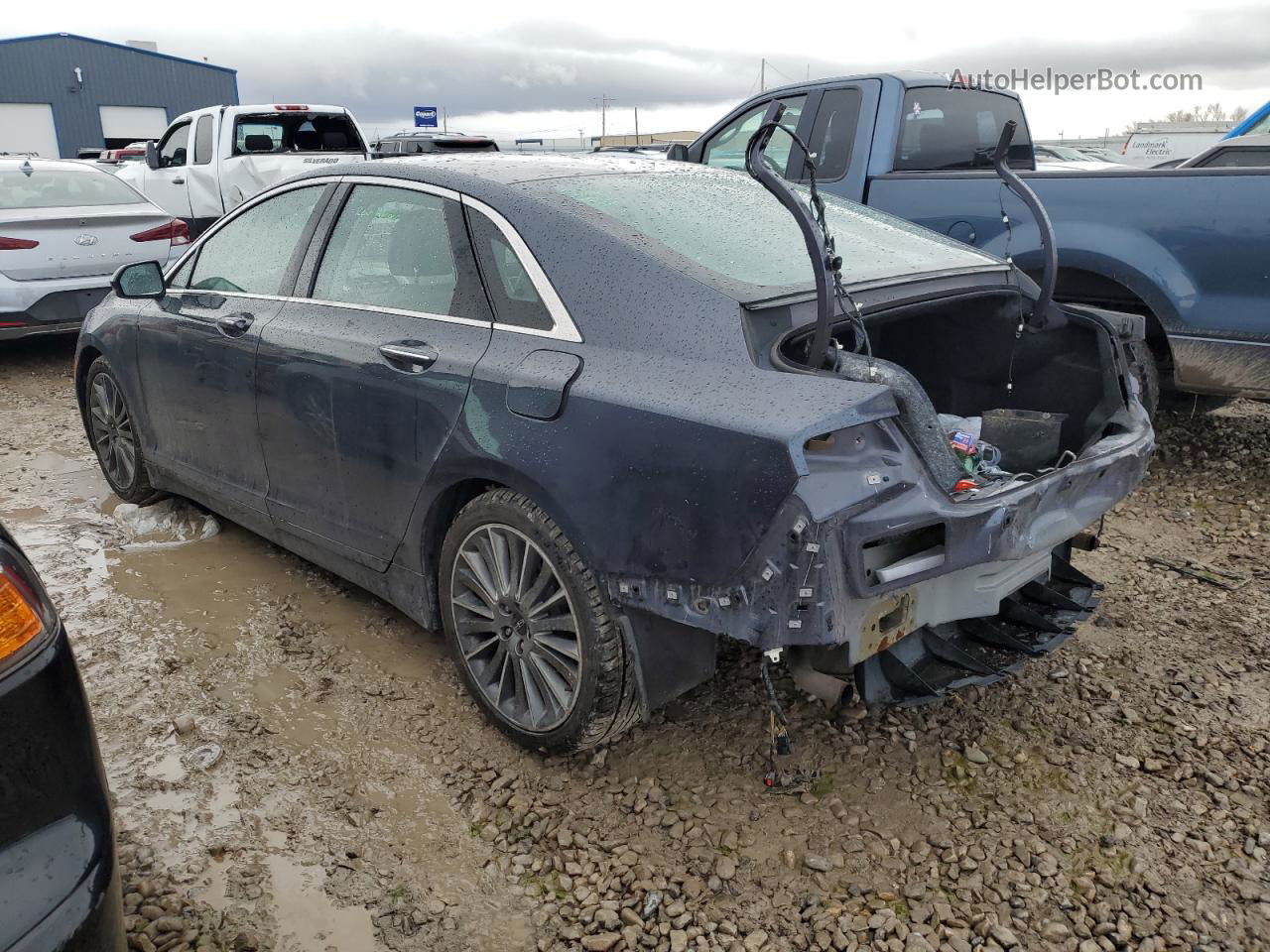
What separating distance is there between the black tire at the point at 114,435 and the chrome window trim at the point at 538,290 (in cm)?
260

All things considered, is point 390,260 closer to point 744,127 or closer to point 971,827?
point 971,827

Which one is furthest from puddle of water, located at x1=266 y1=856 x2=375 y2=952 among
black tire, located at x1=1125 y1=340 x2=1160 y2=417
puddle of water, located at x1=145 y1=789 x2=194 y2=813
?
black tire, located at x1=1125 y1=340 x2=1160 y2=417

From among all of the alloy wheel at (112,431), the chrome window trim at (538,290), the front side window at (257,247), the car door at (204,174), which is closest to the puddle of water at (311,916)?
the chrome window trim at (538,290)

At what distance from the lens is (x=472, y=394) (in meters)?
2.70

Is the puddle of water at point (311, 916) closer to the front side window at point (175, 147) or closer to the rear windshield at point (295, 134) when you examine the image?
the rear windshield at point (295, 134)

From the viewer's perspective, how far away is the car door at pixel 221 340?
3.60 meters

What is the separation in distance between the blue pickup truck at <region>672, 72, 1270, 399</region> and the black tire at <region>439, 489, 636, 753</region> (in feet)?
7.12

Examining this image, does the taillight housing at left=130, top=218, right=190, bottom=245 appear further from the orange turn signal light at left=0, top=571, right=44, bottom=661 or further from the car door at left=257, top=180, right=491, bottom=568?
the orange turn signal light at left=0, top=571, right=44, bottom=661

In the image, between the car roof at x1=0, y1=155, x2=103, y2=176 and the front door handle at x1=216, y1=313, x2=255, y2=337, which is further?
the car roof at x1=0, y1=155, x2=103, y2=176

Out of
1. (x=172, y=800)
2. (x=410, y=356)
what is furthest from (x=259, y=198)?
(x=172, y=800)

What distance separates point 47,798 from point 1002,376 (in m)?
2.98

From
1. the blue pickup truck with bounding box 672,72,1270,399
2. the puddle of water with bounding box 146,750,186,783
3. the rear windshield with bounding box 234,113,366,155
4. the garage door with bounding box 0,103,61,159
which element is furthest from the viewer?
the garage door with bounding box 0,103,61,159

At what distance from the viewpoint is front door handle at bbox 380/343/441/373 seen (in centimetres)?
287

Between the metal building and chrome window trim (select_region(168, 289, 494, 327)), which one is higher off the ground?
the metal building
